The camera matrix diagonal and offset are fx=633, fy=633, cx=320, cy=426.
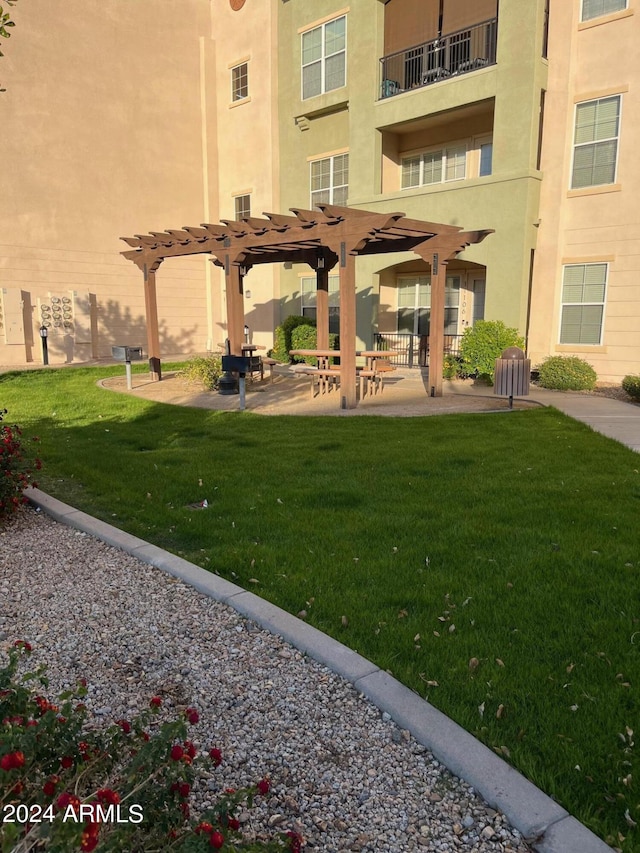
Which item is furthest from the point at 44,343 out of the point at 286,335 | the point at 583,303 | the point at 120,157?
the point at 583,303

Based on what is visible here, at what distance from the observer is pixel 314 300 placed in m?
21.6

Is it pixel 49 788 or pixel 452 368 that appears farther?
pixel 452 368

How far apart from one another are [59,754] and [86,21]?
24.4 meters

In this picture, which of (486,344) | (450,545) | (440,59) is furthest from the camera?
(440,59)

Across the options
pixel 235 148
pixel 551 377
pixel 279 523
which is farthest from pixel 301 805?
pixel 235 148

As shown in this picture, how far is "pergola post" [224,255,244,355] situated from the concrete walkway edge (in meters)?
10.1

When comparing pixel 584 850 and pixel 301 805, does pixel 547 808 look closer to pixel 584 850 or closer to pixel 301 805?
pixel 584 850

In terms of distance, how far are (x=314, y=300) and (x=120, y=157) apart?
837 centimetres

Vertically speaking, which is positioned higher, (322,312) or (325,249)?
(325,249)

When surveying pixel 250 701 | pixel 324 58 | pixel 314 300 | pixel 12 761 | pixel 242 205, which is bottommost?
pixel 250 701

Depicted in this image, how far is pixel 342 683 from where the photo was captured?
3.03m

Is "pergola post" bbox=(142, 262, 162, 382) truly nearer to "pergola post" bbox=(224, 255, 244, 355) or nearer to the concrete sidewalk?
"pergola post" bbox=(224, 255, 244, 355)

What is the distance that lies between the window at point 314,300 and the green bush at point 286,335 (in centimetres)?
Answer: 64

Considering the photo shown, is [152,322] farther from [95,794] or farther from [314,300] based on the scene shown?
[95,794]
